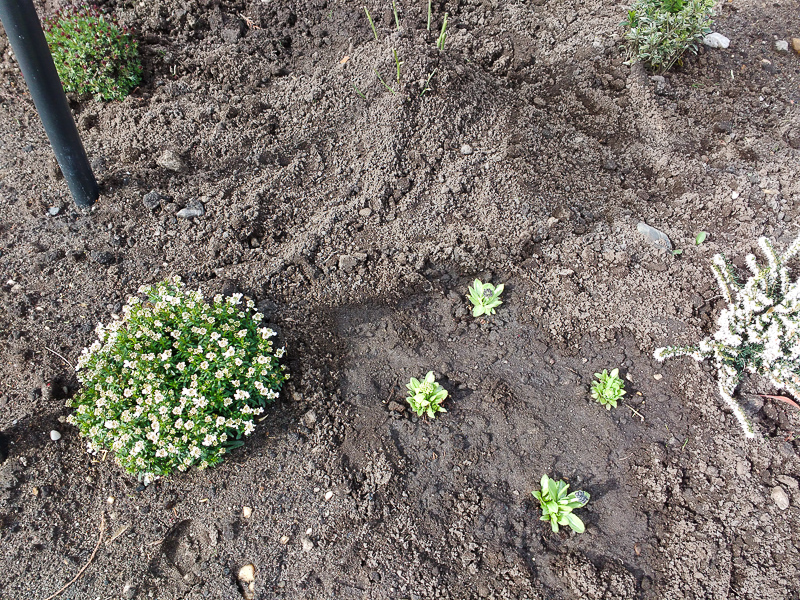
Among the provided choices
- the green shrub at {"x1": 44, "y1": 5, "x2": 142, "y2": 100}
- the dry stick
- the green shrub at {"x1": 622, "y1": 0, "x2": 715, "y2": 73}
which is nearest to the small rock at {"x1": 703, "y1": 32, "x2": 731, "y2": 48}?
the green shrub at {"x1": 622, "y1": 0, "x2": 715, "y2": 73}

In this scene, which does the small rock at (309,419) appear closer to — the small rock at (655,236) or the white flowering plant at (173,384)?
the white flowering plant at (173,384)

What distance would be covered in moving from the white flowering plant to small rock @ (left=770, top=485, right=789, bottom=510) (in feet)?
8.31

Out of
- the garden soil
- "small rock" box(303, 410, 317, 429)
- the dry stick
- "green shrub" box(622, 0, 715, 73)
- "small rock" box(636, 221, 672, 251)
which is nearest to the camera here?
the dry stick

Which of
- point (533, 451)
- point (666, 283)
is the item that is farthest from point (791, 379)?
point (533, 451)

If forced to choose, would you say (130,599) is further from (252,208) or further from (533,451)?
(252,208)

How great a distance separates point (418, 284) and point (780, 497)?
217 centimetres

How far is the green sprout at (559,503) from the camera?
2531mm

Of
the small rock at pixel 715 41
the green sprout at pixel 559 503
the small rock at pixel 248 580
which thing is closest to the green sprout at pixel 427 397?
the green sprout at pixel 559 503

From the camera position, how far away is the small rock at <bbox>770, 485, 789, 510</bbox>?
262cm

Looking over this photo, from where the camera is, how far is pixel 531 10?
4742 millimetres

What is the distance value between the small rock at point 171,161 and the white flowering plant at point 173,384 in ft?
3.85

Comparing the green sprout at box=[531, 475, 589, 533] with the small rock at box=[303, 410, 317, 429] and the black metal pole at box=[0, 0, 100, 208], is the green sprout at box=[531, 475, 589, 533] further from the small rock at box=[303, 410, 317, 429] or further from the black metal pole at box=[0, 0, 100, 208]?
the black metal pole at box=[0, 0, 100, 208]

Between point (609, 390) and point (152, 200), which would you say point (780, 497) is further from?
point (152, 200)

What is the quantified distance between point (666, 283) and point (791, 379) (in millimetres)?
827
